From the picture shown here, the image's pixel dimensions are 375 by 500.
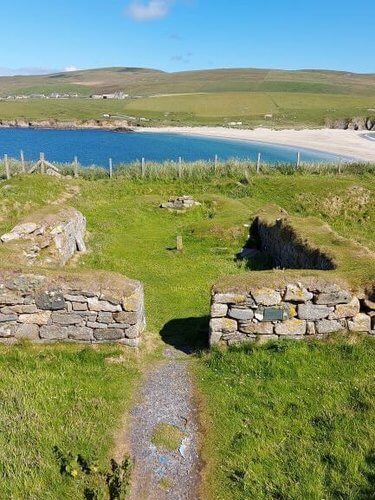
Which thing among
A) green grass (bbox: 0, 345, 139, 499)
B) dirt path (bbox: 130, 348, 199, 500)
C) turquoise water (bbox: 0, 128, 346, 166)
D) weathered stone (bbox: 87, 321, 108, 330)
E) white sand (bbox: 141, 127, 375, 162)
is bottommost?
turquoise water (bbox: 0, 128, 346, 166)

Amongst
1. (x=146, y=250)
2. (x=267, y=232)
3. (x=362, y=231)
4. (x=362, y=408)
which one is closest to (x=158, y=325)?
(x=362, y=408)

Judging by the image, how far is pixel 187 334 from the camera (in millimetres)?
11984

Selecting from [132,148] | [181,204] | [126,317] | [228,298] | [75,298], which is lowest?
[132,148]

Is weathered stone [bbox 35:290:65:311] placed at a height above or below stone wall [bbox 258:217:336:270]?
above

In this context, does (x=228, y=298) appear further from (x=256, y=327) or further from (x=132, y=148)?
(x=132, y=148)

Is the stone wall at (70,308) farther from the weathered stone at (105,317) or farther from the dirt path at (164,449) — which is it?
the dirt path at (164,449)

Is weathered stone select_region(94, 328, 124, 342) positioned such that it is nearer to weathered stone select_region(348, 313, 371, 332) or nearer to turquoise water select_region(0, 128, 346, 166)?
weathered stone select_region(348, 313, 371, 332)

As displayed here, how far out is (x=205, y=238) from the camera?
22.2 metres

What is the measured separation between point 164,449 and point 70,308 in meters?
4.11

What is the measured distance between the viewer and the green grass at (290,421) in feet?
22.1

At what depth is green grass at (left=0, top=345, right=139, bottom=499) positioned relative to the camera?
22.4ft

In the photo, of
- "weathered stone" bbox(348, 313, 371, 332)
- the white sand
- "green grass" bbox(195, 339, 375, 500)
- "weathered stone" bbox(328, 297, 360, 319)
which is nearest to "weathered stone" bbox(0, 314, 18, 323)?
"green grass" bbox(195, 339, 375, 500)

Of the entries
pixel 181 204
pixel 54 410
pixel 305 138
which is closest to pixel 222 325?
pixel 54 410

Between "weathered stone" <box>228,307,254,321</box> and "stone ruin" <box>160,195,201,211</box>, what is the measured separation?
18.2 meters
